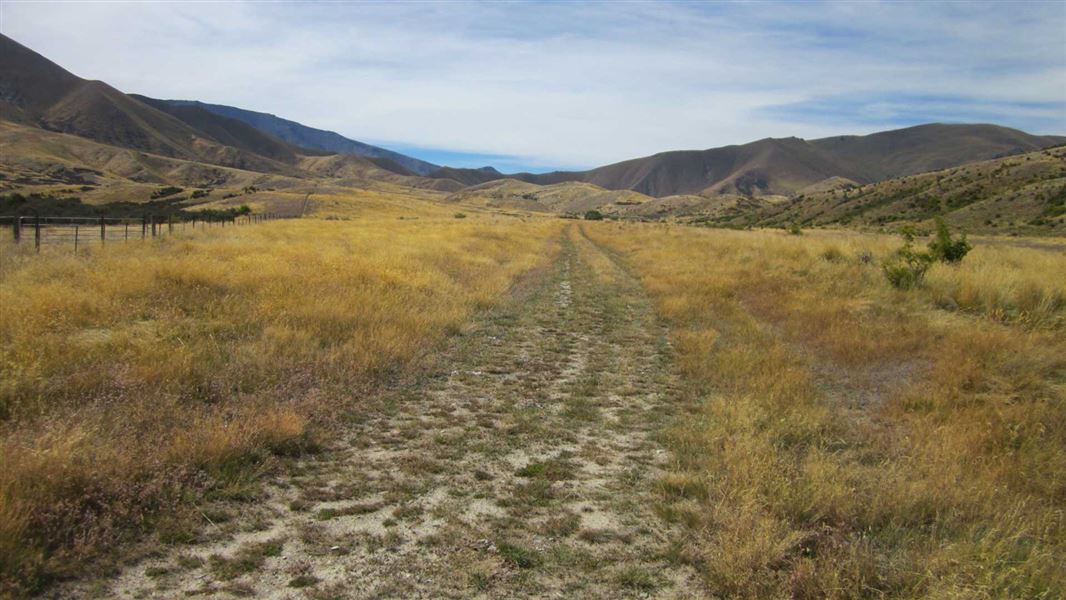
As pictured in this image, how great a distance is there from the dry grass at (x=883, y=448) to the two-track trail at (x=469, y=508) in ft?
1.62

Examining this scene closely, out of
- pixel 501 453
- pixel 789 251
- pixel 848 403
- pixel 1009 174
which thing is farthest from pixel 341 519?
pixel 1009 174

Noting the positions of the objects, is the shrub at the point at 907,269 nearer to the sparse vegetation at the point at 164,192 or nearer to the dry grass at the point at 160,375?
the dry grass at the point at 160,375

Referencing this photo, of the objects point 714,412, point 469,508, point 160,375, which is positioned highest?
point 160,375

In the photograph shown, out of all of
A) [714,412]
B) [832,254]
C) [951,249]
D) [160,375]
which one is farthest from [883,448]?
[832,254]

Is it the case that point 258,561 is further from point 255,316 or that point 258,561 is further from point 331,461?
point 255,316

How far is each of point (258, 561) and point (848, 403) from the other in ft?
23.6

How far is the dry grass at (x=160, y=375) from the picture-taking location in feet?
13.5

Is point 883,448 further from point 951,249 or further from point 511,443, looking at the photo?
point 951,249

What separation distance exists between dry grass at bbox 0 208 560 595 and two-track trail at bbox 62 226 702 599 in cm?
53

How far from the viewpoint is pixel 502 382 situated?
8.60 meters

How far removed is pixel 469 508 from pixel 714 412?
3.61 m

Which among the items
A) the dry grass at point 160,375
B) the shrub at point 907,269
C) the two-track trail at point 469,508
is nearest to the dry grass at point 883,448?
the two-track trail at point 469,508

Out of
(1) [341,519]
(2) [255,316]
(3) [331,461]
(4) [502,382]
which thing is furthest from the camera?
(2) [255,316]

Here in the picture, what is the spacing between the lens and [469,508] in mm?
4695
